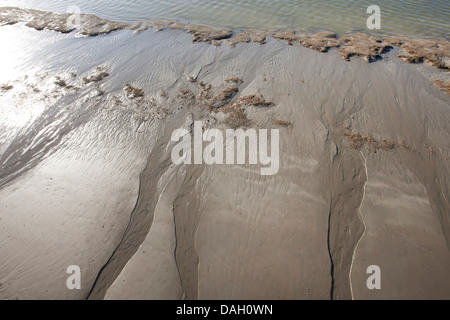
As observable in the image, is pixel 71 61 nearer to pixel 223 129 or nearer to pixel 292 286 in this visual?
pixel 223 129

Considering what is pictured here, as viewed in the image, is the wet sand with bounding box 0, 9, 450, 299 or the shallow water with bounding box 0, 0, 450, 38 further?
the shallow water with bounding box 0, 0, 450, 38

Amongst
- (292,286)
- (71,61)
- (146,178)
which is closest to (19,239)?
(146,178)

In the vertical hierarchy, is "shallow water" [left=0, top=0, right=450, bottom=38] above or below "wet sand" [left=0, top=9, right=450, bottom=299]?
above

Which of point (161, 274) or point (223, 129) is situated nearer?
point (161, 274)
